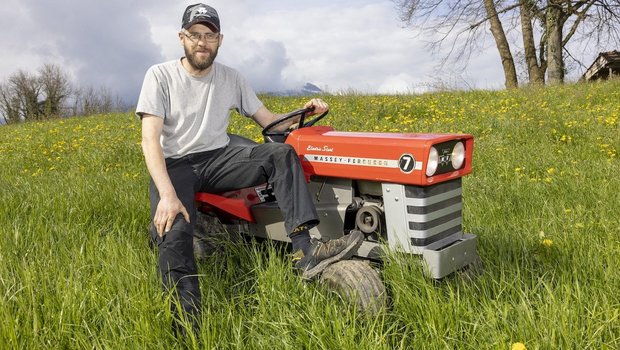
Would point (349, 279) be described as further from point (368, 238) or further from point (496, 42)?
point (496, 42)

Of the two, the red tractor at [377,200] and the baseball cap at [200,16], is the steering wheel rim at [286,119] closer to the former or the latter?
the red tractor at [377,200]

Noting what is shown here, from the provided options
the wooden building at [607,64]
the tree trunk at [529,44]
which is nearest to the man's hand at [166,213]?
the tree trunk at [529,44]

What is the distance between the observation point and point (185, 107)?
320cm

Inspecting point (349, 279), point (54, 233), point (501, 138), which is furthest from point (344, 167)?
point (501, 138)

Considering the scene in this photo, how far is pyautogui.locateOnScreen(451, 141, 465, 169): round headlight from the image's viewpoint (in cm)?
288

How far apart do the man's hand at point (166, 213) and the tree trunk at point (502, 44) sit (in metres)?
15.1

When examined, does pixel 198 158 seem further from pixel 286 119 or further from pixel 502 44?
pixel 502 44

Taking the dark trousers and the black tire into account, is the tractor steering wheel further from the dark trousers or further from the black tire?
the black tire

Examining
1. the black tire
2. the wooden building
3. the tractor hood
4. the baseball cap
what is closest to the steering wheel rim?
the tractor hood

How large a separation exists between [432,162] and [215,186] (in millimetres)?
1170

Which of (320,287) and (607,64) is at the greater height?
(607,64)

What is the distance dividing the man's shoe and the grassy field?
89 mm

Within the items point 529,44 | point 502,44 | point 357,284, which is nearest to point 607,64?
point 529,44

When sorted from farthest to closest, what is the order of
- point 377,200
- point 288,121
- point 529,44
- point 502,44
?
point 502,44 < point 529,44 < point 288,121 < point 377,200
